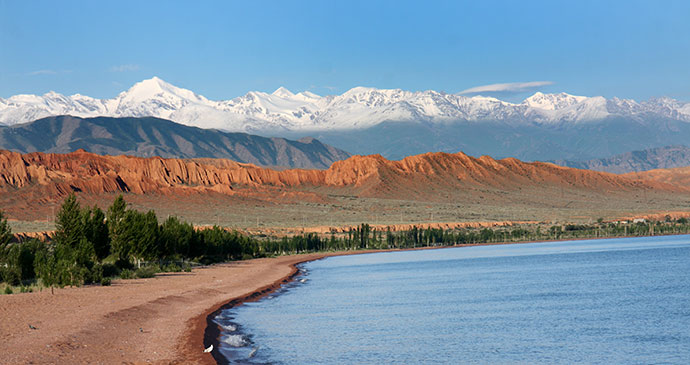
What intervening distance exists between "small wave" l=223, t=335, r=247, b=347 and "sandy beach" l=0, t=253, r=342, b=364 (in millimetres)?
1020

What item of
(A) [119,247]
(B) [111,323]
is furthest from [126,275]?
(B) [111,323]

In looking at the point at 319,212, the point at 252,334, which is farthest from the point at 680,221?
the point at 252,334

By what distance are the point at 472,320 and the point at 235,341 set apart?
12.3 metres

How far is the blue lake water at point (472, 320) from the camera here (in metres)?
26.8

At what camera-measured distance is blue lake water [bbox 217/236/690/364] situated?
2680cm

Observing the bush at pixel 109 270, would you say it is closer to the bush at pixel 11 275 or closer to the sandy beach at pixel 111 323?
the sandy beach at pixel 111 323

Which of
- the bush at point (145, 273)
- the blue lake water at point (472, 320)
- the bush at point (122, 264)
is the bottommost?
the blue lake water at point (472, 320)

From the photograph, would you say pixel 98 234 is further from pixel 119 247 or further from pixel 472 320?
pixel 472 320

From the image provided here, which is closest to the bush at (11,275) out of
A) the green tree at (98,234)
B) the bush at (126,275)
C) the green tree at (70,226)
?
the bush at (126,275)

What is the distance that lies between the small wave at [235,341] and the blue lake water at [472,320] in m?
0.07

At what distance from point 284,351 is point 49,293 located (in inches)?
680

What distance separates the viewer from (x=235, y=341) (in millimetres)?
28062

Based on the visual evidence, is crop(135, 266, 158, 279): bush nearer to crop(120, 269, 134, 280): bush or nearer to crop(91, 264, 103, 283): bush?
crop(120, 269, 134, 280): bush

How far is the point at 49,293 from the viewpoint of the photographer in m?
38.6
